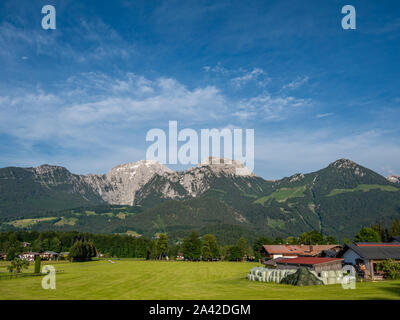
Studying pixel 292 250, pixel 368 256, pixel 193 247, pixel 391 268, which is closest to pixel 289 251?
pixel 292 250

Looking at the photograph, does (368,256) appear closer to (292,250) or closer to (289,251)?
(289,251)

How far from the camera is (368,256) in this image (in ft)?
188

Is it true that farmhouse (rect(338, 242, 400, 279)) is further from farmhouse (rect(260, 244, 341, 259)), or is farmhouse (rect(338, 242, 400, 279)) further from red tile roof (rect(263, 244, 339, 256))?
red tile roof (rect(263, 244, 339, 256))

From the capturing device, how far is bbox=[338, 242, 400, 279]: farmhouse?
5656 cm

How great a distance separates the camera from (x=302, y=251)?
13488 cm

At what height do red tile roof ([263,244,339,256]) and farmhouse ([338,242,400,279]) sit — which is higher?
farmhouse ([338,242,400,279])

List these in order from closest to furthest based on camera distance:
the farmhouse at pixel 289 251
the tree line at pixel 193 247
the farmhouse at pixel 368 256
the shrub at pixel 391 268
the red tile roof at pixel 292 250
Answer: the shrub at pixel 391 268 < the farmhouse at pixel 368 256 < the farmhouse at pixel 289 251 < the red tile roof at pixel 292 250 < the tree line at pixel 193 247

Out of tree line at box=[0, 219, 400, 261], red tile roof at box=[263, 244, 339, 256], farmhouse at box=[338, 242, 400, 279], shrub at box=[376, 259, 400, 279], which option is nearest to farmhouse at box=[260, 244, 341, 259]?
red tile roof at box=[263, 244, 339, 256]

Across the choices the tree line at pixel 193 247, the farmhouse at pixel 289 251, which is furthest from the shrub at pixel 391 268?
the farmhouse at pixel 289 251

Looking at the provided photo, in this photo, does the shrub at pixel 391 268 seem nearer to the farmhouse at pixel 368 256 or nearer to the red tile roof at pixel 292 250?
the farmhouse at pixel 368 256

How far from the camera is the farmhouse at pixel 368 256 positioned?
56.6 meters

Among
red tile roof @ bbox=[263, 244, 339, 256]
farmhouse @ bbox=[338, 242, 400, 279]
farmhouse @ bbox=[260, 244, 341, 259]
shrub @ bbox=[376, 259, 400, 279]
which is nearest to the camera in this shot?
shrub @ bbox=[376, 259, 400, 279]
